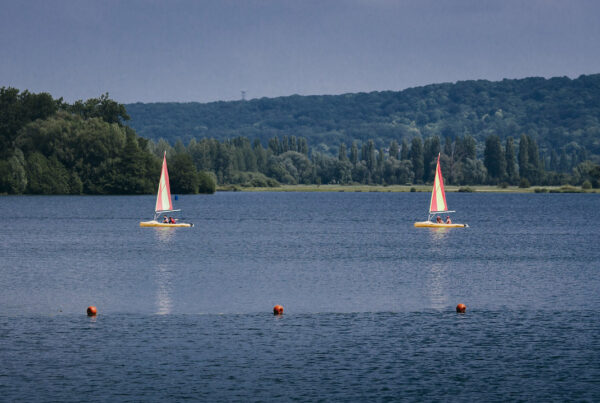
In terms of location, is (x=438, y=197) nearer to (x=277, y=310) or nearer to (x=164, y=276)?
(x=164, y=276)

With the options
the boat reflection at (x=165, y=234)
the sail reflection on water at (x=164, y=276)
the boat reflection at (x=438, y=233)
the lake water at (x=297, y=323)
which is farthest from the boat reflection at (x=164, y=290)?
the boat reflection at (x=438, y=233)

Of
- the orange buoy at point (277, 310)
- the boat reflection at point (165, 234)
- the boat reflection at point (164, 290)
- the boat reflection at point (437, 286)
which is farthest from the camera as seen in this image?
the boat reflection at point (165, 234)

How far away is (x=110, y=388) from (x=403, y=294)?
2975cm

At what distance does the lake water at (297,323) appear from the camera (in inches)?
1393

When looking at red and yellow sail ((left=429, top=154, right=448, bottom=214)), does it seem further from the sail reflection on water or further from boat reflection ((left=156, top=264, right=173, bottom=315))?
boat reflection ((left=156, top=264, right=173, bottom=315))

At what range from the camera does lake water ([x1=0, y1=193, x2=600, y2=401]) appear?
35.4 meters

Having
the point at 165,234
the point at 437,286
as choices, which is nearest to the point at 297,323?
the point at 437,286

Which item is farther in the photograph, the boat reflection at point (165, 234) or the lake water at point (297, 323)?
the boat reflection at point (165, 234)

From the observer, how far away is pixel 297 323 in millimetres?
48562

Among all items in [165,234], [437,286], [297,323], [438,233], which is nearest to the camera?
[297,323]

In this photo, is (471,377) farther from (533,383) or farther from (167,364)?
(167,364)

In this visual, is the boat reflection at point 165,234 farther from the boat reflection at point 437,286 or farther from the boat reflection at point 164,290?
the boat reflection at point 437,286

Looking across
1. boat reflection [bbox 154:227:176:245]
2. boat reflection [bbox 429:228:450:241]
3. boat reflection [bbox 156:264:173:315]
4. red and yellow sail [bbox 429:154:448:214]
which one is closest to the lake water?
boat reflection [bbox 156:264:173:315]

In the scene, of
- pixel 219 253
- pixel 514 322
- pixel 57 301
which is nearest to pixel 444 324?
pixel 514 322
